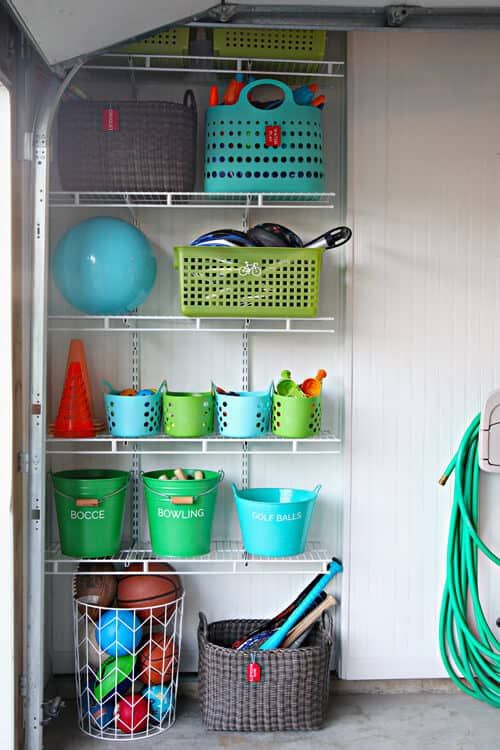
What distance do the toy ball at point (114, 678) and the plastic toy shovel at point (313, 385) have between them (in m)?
1.17

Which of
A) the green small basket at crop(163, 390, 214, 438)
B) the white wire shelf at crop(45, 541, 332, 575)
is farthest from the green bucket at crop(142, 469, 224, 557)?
the green small basket at crop(163, 390, 214, 438)

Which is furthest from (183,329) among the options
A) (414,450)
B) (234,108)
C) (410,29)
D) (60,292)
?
(410,29)

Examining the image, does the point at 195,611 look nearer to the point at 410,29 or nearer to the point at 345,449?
the point at 345,449

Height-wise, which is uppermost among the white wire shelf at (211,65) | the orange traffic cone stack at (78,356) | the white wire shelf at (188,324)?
the white wire shelf at (211,65)

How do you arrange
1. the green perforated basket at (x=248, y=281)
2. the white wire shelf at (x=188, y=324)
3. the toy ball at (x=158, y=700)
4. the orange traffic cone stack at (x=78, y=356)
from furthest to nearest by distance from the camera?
the white wire shelf at (x=188, y=324)
the orange traffic cone stack at (x=78, y=356)
the toy ball at (x=158, y=700)
the green perforated basket at (x=248, y=281)

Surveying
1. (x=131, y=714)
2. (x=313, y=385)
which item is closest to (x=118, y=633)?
(x=131, y=714)

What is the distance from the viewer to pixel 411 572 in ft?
10.2

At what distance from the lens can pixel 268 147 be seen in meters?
2.76

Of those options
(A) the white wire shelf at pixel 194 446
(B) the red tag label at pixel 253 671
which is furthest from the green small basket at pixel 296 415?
(B) the red tag label at pixel 253 671

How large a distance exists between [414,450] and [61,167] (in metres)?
1.76

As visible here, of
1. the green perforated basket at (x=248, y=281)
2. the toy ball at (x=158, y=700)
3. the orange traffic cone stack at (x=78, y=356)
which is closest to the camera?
the green perforated basket at (x=248, y=281)

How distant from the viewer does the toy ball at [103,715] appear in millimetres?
2752

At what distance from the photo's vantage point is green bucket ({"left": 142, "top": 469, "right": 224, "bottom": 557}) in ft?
9.04

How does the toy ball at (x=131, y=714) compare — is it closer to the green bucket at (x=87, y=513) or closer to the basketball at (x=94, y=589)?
the basketball at (x=94, y=589)
